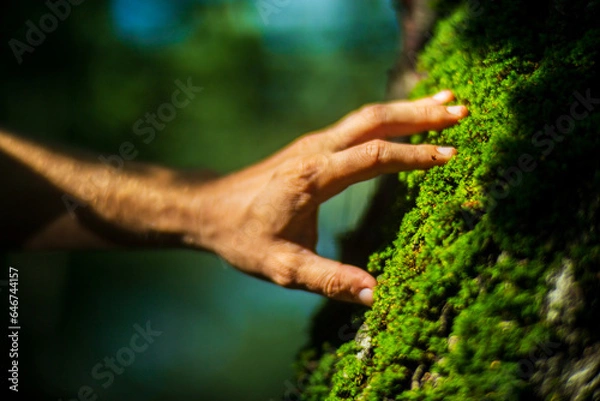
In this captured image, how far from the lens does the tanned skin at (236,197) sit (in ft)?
8.59

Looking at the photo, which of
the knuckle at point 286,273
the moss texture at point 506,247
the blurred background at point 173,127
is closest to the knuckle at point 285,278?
the knuckle at point 286,273

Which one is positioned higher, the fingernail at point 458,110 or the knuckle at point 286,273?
the fingernail at point 458,110

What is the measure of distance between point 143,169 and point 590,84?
10.6ft

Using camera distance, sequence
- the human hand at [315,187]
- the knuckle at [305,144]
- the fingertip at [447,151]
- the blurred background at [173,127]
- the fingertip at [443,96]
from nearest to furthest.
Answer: the fingertip at [447,151]
the human hand at [315,187]
the fingertip at [443,96]
the knuckle at [305,144]
the blurred background at [173,127]

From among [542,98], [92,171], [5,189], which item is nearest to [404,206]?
[542,98]

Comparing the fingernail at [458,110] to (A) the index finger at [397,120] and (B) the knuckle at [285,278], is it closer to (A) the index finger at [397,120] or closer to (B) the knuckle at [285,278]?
(A) the index finger at [397,120]

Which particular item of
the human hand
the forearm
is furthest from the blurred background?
the human hand

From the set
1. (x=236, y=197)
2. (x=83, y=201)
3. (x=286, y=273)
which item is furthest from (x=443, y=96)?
(x=83, y=201)

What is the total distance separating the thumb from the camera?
2.48m

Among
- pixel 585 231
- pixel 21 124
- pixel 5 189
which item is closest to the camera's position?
pixel 585 231

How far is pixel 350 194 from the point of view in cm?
493

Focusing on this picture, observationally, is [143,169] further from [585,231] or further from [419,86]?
[585,231]

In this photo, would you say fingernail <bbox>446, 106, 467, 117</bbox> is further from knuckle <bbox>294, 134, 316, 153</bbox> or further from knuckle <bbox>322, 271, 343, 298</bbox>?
knuckle <bbox>322, 271, 343, 298</bbox>

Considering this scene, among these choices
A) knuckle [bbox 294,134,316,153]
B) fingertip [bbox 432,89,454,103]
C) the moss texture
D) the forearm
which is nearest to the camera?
the moss texture
